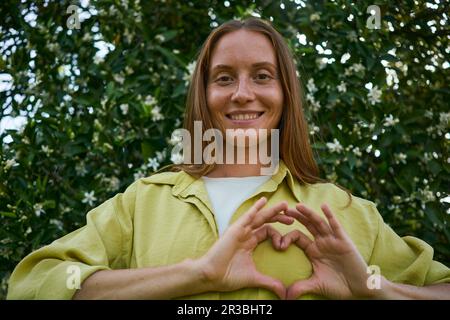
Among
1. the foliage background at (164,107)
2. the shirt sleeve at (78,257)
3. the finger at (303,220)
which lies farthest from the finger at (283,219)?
the foliage background at (164,107)

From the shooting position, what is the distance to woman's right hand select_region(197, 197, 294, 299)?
152cm

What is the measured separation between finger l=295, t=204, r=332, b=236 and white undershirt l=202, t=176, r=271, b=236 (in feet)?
0.68

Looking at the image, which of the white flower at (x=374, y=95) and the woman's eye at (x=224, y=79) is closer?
the woman's eye at (x=224, y=79)

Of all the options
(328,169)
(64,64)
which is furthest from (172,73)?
(328,169)

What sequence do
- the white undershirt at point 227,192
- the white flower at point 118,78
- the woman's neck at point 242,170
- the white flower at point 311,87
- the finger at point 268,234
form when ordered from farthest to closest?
the white flower at point 118,78 < the white flower at point 311,87 < the woman's neck at point 242,170 < the white undershirt at point 227,192 < the finger at point 268,234

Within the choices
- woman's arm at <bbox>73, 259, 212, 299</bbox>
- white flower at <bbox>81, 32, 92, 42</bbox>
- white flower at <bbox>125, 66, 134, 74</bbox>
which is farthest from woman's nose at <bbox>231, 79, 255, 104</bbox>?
white flower at <bbox>81, 32, 92, 42</bbox>

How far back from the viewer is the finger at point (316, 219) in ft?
5.23

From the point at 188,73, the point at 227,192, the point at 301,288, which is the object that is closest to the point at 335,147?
the point at 188,73

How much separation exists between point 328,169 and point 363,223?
936 mm

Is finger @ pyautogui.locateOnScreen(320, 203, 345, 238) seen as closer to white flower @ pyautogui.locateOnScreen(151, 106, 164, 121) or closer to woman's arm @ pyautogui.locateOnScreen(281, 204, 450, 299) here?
woman's arm @ pyautogui.locateOnScreen(281, 204, 450, 299)

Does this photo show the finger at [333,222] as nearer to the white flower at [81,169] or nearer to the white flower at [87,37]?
the white flower at [81,169]

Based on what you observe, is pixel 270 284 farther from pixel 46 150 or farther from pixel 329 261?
pixel 46 150

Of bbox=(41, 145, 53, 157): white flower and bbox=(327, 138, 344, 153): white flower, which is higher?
bbox=(41, 145, 53, 157): white flower

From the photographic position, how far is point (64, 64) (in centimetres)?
288
